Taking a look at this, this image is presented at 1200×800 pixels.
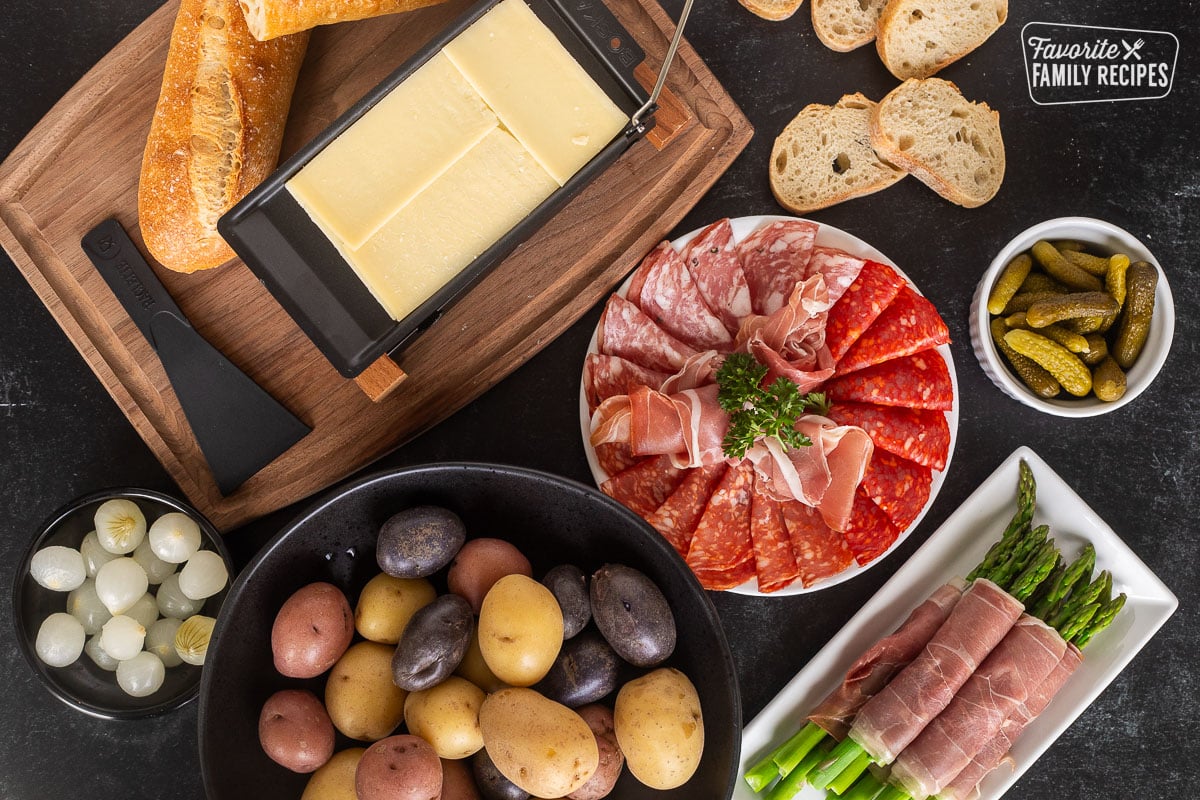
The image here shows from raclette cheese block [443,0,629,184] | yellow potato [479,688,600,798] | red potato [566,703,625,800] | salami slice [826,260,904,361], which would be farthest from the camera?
salami slice [826,260,904,361]

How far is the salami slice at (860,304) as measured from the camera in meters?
1.53

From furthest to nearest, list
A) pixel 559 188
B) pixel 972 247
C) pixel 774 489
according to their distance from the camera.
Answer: pixel 972 247 < pixel 774 489 < pixel 559 188

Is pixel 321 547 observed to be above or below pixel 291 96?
below

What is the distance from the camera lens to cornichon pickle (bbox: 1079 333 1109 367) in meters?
1.63

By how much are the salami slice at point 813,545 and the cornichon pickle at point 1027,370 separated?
489 millimetres

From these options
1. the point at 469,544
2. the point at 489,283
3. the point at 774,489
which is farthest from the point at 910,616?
the point at 489,283

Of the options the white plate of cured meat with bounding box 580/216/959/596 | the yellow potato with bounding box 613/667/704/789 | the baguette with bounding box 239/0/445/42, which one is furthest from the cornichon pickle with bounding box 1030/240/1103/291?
the baguette with bounding box 239/0/445/42

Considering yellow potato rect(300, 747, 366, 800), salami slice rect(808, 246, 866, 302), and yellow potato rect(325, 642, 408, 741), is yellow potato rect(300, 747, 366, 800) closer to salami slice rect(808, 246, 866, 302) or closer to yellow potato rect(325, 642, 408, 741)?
yellow potato rect(325, 642, 408, 741)

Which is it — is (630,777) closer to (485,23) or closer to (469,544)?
(469,544)

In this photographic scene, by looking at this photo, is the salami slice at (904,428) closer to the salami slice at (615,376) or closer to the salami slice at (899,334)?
the salami slice at (899,334)

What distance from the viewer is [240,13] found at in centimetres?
143

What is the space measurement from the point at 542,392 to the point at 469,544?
1.42 ft

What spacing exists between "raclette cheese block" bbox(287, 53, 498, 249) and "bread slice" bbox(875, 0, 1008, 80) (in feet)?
2.86

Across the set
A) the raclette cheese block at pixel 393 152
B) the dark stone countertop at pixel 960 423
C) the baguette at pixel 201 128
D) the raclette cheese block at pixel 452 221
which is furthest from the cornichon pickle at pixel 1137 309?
the baguette at pixel 201 128
